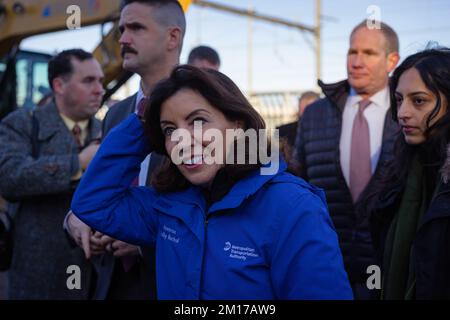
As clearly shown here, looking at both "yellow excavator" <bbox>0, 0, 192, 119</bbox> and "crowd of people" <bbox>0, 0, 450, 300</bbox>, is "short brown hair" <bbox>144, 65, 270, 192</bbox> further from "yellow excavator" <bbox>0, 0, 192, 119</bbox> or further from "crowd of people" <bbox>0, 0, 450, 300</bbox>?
"yellow excavator" <bbox>0, 0, 192, 119</bbox>

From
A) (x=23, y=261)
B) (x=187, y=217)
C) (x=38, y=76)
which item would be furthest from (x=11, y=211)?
(x=38, y=76)

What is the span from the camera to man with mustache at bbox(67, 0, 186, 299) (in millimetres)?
2920

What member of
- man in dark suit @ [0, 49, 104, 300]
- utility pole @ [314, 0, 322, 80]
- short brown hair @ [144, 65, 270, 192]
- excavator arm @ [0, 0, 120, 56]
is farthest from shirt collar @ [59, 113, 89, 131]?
utility pole @ [314, 0, 322, 80]

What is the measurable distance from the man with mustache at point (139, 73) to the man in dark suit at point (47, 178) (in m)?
0.43

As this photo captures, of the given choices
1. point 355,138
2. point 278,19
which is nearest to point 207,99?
point 355,138

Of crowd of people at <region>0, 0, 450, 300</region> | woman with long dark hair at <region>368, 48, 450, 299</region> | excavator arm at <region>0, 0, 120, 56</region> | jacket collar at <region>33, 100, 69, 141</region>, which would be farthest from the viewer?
excavator arm at <region>0, 0, 120, 56</region>

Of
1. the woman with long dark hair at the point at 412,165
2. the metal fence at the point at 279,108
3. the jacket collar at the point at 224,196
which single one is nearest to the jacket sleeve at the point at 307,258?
the jacket collar at the point at 224,196

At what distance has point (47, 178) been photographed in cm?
348

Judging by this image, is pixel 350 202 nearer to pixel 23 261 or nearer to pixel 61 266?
pixel 61 266

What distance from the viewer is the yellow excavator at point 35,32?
7.50 metres

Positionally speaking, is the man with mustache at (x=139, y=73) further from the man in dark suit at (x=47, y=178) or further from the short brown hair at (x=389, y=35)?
the short brown hair at (x=389, y=35)

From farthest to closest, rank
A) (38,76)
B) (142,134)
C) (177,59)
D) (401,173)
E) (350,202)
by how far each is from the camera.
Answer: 1. (38,76)
2. (350,202)
3. (177,59)
4. (401,173)
5. (142,134)
